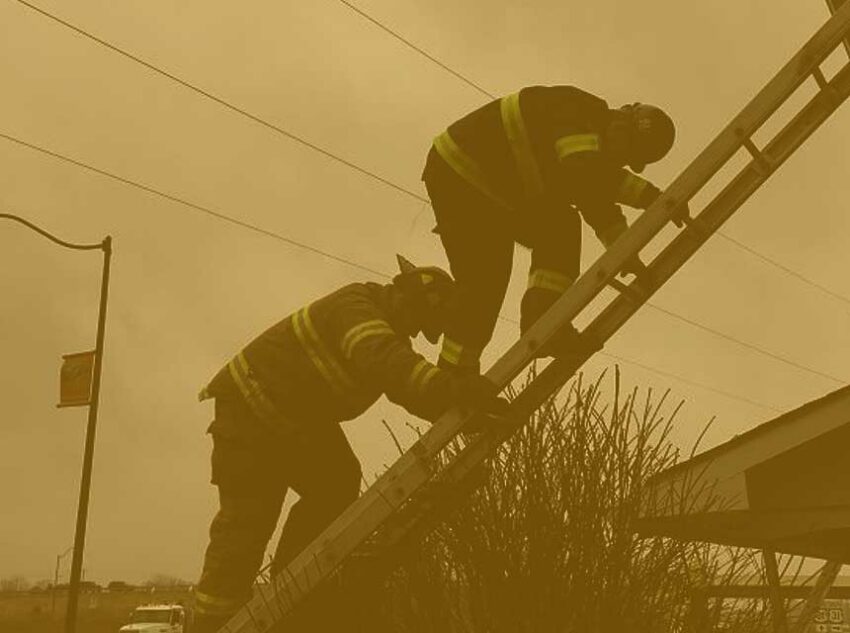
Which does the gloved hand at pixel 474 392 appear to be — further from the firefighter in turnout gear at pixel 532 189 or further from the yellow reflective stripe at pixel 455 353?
the yellow reflective stripe at pixel 455 353

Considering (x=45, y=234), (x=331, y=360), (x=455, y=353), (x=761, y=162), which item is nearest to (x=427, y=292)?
(x=455, y=353)

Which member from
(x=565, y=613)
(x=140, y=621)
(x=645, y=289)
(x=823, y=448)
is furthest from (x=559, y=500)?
(x=140, y=621)

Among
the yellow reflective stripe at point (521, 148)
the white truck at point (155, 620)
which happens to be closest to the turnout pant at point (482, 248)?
the yellow reflective stripe at point (521, 148)

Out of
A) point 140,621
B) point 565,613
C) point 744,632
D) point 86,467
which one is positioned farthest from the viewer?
point 140,621

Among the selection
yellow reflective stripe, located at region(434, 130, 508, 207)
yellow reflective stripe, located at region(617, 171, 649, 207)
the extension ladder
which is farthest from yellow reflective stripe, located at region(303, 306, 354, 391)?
yellow reflective stripe, located at region(617, 171, 649, 207)

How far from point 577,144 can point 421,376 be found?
1.23m

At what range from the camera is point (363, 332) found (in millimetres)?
4613

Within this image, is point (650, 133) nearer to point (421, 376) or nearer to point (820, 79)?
point (820, 79)

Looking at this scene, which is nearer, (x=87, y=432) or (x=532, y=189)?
(x=532, y=189)

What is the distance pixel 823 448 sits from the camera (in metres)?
8.41

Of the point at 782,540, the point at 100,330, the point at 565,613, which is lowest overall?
the point at 565,613

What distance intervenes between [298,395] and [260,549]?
0.71 metres

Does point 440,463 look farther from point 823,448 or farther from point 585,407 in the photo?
point 823,448

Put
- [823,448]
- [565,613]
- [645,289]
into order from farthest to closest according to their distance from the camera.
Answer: [823,448] < [645,289] < [565,613]
